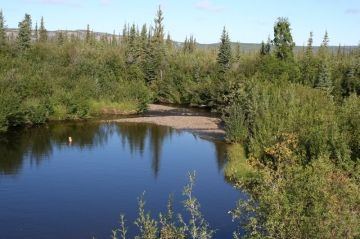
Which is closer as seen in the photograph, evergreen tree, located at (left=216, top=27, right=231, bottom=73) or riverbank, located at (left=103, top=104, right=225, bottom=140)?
riverbank, located at (left=103, top=104, right=225, bottom=140)

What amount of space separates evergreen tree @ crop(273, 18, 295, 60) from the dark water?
27.8 meters

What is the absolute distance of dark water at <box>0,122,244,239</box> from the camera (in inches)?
961

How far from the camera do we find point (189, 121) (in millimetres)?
60469

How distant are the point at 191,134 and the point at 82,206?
26.4 m

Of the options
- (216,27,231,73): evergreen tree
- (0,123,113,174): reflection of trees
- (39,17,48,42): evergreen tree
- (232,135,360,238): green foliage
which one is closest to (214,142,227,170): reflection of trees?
(0,123,113,174): reflection of trees

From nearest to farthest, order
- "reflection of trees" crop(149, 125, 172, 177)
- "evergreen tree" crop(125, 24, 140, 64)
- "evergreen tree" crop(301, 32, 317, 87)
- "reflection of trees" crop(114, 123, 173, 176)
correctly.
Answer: "reflection of trees" crop(149, 125, 172, 177), "reflection of trees" crop(114, 123, 173, 176), "evergreen tree" crop(301, 32, 317, 87), "evergreen tree" crop(125, 24, 140, 64)

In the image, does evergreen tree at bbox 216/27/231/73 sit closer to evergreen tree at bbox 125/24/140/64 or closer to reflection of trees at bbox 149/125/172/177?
evergreen tree at bbox 125/24/140/64

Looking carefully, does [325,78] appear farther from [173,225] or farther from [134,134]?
[173,225]

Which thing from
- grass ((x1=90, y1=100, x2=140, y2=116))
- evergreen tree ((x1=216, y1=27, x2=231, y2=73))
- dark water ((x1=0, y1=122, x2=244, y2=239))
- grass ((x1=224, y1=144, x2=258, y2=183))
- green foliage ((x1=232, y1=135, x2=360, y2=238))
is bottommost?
dark water ((x1=0, y1=122, x2=244, y2=239))

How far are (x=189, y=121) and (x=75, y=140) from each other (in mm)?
19004

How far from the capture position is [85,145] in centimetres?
4347

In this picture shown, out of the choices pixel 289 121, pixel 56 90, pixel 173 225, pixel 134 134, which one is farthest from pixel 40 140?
pixel 173 225

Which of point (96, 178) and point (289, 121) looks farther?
point (289, 121)

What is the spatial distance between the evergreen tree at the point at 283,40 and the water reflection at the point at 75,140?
2654 cm
